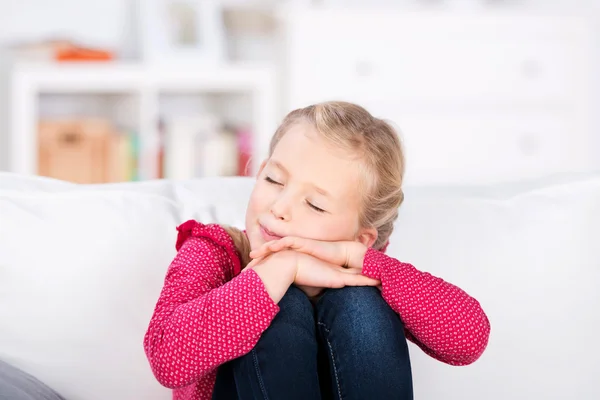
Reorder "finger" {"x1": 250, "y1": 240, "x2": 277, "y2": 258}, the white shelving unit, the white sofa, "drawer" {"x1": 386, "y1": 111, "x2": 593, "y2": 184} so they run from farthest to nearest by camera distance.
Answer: "drawer" {"x1": 386, "y1": 111, "x2": 593, "y2": 184}
the white shelving unit
the white sofa
"finger" {"x1": 250, "y1": 240, "x2": 277, "y2": 258}

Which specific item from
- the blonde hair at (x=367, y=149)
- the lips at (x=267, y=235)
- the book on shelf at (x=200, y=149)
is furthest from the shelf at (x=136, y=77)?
the lips at (x=267, y=235)

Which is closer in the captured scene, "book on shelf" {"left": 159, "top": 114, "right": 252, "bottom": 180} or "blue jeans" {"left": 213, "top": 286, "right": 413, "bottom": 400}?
"blue jeans" {"left": 213, "top": 286, "right": 413, "bottom": 400}

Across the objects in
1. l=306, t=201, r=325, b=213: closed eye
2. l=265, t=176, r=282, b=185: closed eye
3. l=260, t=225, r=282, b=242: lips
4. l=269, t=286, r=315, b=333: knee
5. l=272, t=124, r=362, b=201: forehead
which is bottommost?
l=269, t=286, r=315, b=333: knee

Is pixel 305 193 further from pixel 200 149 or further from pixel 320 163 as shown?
pixel 200 149

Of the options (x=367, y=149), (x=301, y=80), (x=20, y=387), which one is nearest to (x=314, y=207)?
(x=367, y=149)

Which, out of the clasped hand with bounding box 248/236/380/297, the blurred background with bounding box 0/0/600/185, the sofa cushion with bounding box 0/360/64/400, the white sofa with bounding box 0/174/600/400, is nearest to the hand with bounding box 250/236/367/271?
the clasped hand with bounding box 248/236/380/297

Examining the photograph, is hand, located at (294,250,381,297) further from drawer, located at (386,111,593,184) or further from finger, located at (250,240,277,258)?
drawer, located at (386,111,593,184)

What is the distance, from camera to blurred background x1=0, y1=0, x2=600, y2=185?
3.28 meters

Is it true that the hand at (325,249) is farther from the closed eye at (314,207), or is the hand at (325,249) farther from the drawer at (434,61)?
the drawer at (434,61)

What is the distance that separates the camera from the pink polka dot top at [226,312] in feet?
3.52

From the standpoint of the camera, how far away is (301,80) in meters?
3.25

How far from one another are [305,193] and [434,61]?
2.27 meters

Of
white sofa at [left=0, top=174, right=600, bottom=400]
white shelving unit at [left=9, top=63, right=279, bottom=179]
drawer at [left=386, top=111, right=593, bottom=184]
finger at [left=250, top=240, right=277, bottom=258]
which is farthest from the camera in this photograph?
drawer at [left=386, top=111, right=593, bottom=184]

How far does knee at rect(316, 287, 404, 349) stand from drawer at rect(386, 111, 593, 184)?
2.20 m
